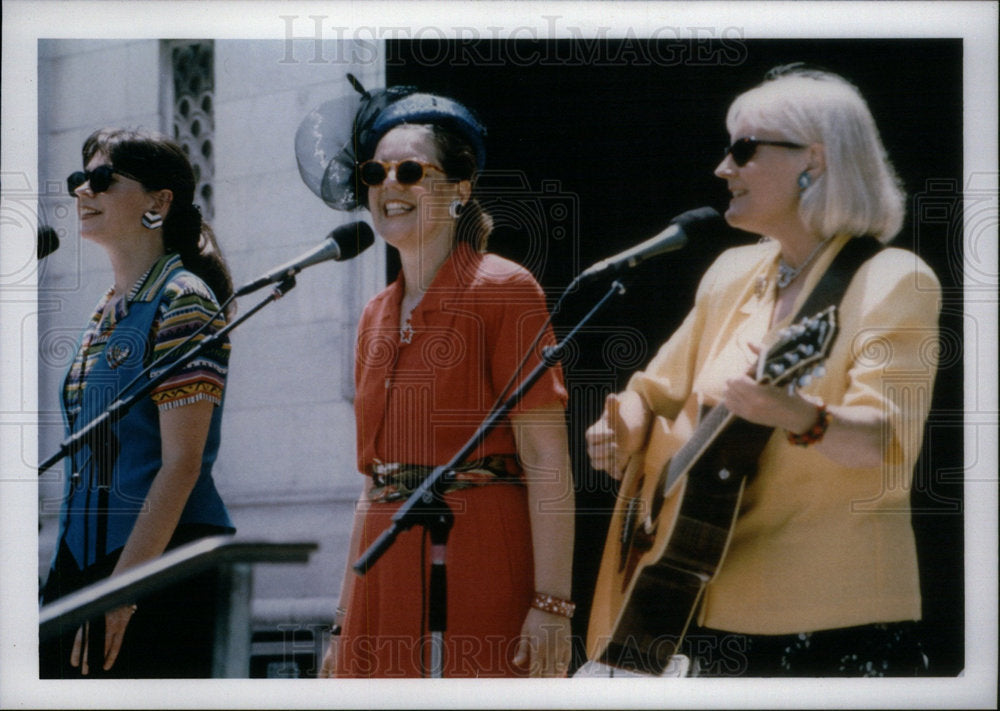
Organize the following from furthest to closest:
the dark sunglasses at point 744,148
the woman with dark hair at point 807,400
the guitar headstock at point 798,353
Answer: the dark sunglasses at point 744,148
the woman with dark hair at point 807,400
the guitar headstock at point 798,353

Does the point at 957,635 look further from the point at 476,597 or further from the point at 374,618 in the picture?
the point at 374,618

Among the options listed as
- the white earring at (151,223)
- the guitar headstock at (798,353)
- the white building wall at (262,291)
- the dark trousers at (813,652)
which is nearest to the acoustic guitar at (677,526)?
the guitar headstock at (798,353)

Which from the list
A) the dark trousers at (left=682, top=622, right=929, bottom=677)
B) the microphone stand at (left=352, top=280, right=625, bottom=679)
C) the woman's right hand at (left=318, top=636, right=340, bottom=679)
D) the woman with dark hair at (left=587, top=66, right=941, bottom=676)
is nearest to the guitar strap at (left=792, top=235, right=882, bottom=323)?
the woman with dark hair at (left=587, top=66, right=941, bottom=676)

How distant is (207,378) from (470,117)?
1.34 m

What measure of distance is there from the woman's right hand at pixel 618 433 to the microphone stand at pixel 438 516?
0.26 meters

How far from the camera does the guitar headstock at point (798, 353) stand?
4.42 m

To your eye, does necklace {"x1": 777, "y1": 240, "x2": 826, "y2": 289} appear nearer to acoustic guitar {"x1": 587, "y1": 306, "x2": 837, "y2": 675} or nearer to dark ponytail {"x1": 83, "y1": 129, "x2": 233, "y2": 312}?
acoustic guitar {"x1": 587, "y1": 306, "x2": 837, "y2": 675}

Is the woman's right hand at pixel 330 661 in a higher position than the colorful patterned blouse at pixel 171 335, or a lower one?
lower

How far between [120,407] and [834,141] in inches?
106

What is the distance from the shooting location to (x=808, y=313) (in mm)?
4535

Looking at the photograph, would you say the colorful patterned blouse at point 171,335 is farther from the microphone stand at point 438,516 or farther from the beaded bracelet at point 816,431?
the beaded bracelet at point 816,431

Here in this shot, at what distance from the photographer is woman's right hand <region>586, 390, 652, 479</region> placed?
473 centimetres

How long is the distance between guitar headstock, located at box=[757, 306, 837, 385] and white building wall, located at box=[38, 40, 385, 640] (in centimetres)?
143

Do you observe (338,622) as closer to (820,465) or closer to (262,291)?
(262,291)
